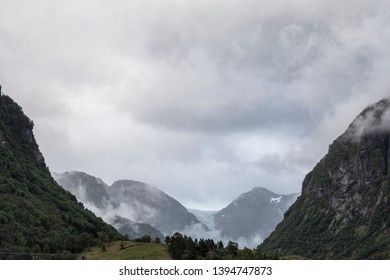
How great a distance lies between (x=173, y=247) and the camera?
172 m

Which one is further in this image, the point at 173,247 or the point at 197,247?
the point at 173,247
